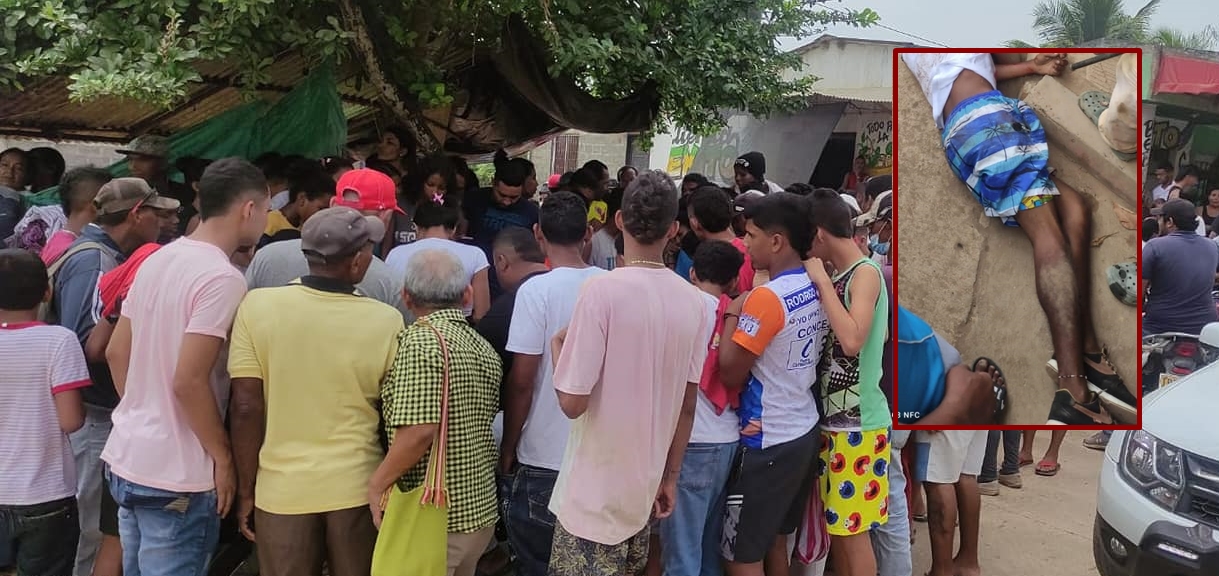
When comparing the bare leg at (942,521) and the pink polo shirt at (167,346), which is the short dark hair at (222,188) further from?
the bare leg at (942,521)

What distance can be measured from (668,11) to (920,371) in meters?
3.74

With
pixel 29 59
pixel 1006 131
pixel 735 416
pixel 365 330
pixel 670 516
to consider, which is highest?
pixel 29 59

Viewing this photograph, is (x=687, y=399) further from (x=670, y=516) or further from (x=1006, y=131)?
(x=1006, y=131)

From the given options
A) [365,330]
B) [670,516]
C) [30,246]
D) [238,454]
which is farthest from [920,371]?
[30,246]

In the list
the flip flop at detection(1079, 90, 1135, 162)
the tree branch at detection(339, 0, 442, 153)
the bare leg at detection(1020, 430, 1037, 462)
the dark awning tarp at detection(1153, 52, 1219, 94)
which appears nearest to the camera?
the flip flop at detection(1079, 90, 1135, 162)

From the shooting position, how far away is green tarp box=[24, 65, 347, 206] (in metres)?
4.88

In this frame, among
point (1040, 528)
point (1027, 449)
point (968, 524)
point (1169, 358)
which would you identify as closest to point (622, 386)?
point (968, 524)

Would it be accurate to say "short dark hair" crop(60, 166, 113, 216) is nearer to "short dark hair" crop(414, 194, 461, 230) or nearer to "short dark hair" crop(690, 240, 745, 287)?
"short dark hair" crop(414, 194, 461, 230)

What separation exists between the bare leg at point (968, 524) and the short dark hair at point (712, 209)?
5.29 ft

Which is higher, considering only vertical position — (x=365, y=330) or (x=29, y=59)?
(x=29, y=59)

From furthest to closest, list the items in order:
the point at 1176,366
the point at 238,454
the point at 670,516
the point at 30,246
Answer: the point at 1176,366 → the point at 30,246 → the point at 670,516 → the point at 238,454

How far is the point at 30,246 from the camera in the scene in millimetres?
4238

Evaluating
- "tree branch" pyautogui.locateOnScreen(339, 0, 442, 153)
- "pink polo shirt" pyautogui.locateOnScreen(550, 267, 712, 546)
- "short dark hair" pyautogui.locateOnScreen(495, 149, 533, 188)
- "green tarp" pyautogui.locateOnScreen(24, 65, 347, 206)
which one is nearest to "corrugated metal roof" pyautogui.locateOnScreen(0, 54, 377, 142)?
"green tarp" pyautogui.locateOnScreen(24, 65, 347, 206)

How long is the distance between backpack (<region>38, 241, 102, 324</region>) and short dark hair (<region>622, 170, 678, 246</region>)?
2.13 meters
